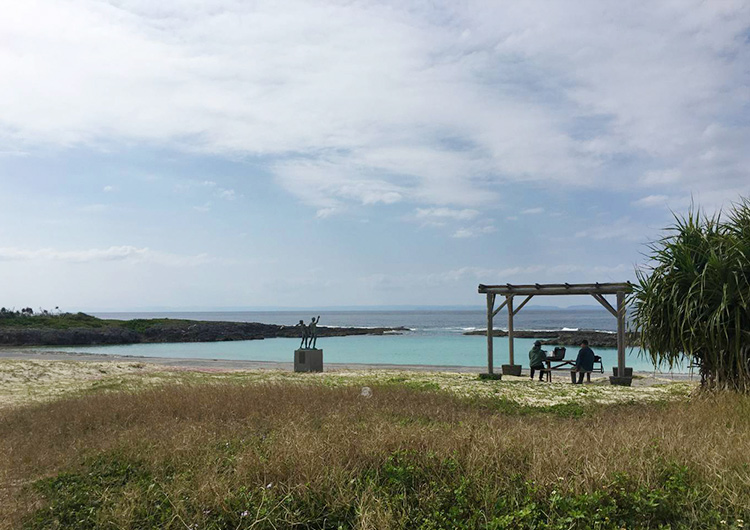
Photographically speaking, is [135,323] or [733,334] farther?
[135,323]

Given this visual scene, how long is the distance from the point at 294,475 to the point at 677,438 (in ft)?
12.4

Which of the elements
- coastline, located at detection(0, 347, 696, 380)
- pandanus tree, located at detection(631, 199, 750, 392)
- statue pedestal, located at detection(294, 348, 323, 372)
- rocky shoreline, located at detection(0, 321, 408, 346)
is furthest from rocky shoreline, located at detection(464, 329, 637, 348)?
pandanus tree, located at detection(631, 199, 750, 392)

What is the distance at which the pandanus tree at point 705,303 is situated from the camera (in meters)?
11.0

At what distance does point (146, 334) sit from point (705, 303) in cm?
6990

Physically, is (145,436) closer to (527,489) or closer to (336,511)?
(336,511)

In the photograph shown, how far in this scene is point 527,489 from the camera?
16.8 feet

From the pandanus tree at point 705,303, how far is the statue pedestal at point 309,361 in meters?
12.9

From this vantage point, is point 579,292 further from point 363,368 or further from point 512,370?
point 363,368

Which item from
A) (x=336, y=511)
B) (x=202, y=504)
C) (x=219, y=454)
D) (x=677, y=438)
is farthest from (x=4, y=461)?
(x=677, y=438)

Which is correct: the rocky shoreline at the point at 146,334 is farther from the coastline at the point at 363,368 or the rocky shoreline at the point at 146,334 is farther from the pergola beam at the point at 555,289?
the pergola beam at the point at 555,289

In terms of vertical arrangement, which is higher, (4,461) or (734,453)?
(734,453)

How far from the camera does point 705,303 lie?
11.2 metres

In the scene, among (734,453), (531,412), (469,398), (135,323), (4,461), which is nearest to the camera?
(734,453)

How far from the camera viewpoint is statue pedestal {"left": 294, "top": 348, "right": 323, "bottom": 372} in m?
22.9
